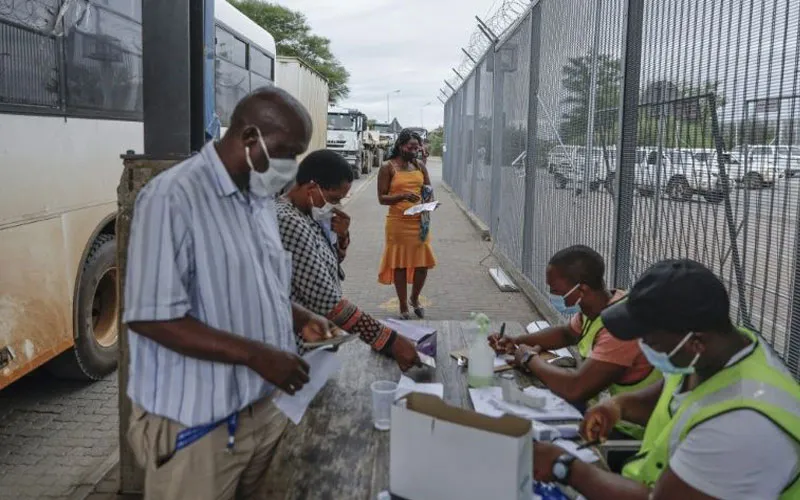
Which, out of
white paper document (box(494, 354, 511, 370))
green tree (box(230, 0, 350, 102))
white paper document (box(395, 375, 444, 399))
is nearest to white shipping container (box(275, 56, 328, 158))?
white paper document (box(494, 354, 511, 370))

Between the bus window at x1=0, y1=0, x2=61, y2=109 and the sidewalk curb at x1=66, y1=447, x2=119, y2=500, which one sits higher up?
the bus window at x1=0, y1=0, x2=61, y2=109

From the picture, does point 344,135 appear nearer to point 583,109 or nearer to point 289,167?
point 583,109

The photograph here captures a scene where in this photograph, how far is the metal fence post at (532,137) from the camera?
693cm

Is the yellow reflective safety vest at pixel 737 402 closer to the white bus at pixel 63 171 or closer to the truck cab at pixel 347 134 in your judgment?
the white bus at pixel 63 171

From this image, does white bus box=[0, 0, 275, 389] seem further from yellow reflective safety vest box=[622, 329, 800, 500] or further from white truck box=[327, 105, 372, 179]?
white truck box=[327, 105, 372, 179]

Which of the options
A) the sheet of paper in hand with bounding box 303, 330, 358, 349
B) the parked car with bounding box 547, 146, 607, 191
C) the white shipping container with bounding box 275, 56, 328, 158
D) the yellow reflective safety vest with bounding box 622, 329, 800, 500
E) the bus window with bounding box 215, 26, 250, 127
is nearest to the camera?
the yellow reflective safety vest with bounding box 622, 329, 800, 500

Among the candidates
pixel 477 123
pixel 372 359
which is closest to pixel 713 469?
pixel 372 359

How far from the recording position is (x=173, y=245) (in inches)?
67.7

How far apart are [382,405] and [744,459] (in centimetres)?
115

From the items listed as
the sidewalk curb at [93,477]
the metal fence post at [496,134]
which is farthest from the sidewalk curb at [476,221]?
the sidewalk curb at [93,477]

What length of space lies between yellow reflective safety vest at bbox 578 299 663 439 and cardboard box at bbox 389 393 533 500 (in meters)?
0.91

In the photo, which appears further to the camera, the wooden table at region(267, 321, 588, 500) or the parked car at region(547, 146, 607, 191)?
the parked car at region(547, 146, 607, 191)

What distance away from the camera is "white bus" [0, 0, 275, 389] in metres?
3.98

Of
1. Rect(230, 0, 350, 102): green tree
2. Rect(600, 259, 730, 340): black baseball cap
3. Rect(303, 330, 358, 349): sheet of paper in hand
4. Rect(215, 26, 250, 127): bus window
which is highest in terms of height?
Rect(230, 0, 350, 102): green tree
